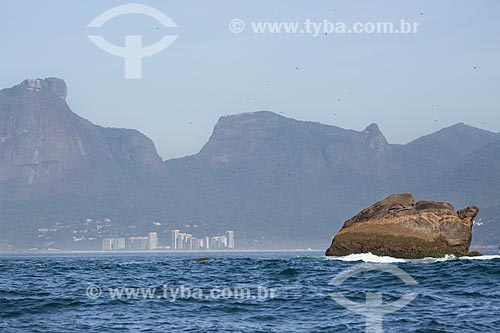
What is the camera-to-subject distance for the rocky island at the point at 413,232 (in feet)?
267

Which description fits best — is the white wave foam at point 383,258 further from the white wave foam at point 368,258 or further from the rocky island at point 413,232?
the rocky island at point 413,232

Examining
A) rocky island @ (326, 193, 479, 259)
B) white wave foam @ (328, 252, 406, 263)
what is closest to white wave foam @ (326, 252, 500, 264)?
white wave foam @ (328, 252, 406, 263)

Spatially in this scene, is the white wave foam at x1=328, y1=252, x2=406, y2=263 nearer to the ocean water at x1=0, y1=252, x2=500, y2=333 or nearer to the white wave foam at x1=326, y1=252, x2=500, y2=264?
the white wave foam at x1=326, y1=252, x2=500, y2=264

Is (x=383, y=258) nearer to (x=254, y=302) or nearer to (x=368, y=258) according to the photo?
(x=368, y=258)

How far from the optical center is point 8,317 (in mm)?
38188

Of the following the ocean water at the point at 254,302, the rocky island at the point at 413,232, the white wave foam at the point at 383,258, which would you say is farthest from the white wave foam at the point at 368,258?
the ocean water at the point at 254,302

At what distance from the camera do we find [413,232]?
8175 cm

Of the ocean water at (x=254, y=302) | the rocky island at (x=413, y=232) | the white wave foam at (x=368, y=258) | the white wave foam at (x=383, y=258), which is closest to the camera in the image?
the ocean water at (x=254, y=302)

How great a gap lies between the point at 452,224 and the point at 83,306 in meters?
48.9

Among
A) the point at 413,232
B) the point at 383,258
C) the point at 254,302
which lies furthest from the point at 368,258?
the point at 254,302

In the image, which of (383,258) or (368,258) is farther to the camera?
(368,258)

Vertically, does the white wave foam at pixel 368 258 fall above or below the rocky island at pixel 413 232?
below

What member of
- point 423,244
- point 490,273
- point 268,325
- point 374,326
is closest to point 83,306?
point 268,325

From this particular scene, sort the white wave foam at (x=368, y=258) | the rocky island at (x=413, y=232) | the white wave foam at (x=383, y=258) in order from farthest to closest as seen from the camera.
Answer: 1. the rocky island at (x=413, y=232)
2. the white wave foam at (x=368, y=258)
3. the white wave foam at (x=383, y=258)
